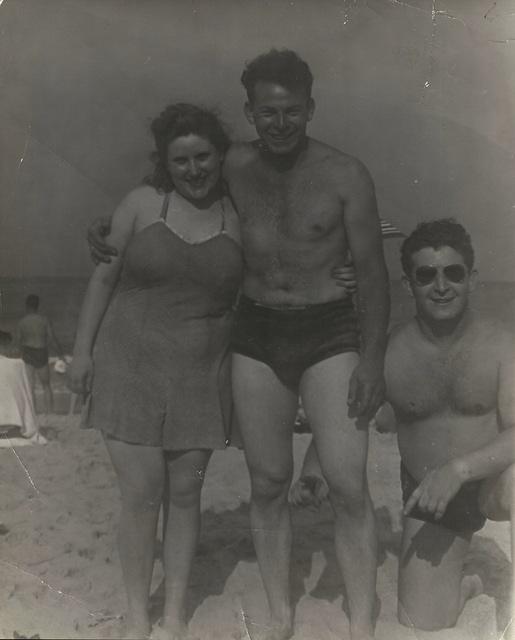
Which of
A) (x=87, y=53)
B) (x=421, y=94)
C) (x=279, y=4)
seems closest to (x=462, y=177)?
(x=421, y=94)

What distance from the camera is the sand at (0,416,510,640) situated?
115 inches

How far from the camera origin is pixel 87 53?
9.67 ft

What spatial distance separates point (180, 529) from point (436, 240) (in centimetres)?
138

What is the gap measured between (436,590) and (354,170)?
1565mm

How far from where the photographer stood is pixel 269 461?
9.10 ft

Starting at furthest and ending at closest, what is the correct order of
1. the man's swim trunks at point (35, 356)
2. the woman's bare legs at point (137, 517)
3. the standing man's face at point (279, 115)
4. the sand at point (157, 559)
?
the man's swim trunks at point (35, 356), the sand at point (157, 559), the woman's bare legs at point (137, 517), the standing man's face at point (279, 115)

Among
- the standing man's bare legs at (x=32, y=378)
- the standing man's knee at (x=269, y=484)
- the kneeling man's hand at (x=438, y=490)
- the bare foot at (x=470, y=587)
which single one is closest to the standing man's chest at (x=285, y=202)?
the standing man's knee at (x=269, y=484)

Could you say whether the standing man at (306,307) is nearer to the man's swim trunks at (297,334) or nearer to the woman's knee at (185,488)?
the man's swim trunks at (297,334)

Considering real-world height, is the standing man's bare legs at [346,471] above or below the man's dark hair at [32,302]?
below

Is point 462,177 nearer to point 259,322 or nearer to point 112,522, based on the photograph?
point 259,322

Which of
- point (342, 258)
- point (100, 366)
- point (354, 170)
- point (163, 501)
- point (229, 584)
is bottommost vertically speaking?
point (229, 584)

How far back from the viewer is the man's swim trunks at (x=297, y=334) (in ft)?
8.95

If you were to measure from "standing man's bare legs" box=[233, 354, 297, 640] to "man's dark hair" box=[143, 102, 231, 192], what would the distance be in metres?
0.68

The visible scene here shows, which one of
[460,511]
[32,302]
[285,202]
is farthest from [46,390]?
[460,511]
